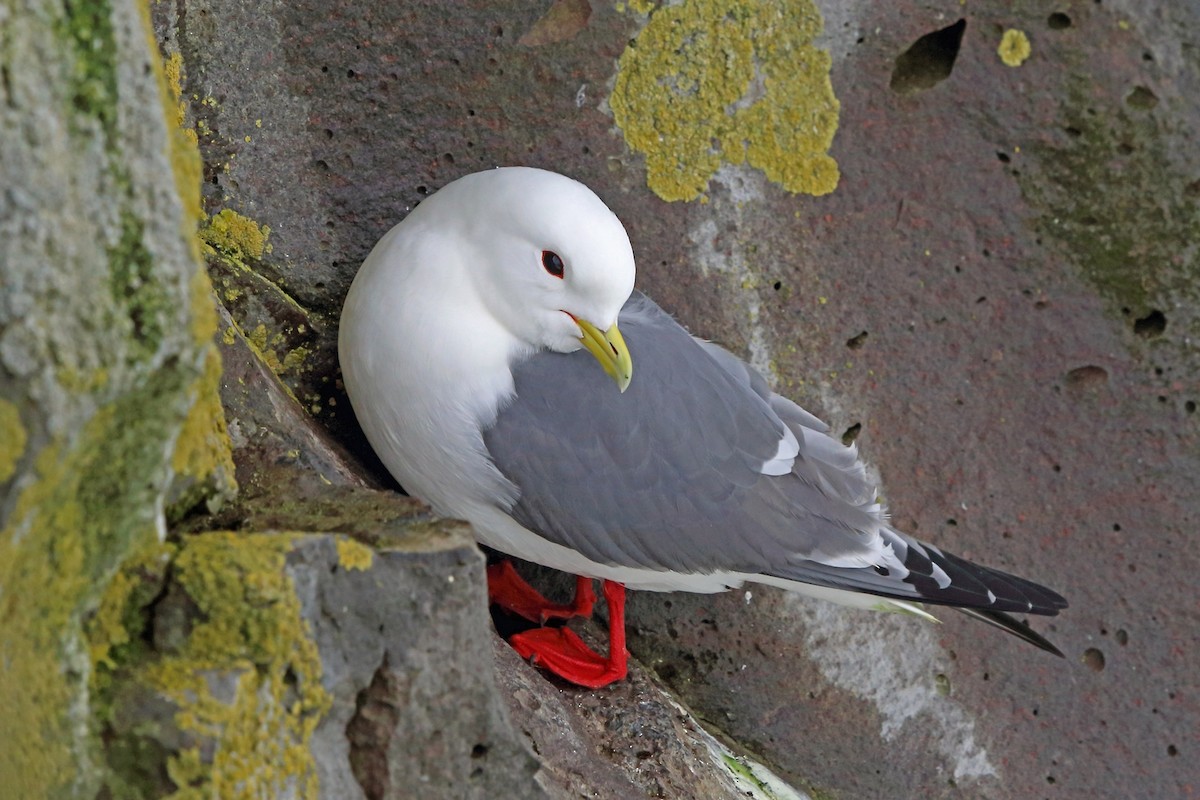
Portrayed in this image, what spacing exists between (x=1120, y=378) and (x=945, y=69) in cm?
91

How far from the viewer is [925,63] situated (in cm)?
296

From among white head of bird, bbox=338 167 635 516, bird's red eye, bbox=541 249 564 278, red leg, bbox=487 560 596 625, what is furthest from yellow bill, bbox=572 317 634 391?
red leg, bbox=487 560 596 625

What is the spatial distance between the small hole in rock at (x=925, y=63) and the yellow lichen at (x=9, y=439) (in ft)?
7.64

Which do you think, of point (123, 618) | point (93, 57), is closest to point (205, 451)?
point (123, 618)

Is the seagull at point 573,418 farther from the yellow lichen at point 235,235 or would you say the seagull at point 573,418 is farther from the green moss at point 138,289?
the green moss at point 138,289

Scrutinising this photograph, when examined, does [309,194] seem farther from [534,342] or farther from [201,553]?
[201,553]

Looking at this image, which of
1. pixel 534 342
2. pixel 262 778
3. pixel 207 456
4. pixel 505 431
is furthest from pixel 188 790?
pixel 534 342

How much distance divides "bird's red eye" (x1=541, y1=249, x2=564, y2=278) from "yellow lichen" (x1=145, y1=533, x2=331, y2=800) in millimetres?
963

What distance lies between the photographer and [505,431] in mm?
2416

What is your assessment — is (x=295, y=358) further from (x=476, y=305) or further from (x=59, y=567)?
(x=59, y=567)

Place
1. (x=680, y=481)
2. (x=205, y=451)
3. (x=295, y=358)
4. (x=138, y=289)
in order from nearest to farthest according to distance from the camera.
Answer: (x=138, y=289) < (x=205, y=451) < (x=680, y=481) < (x=295, y=358)

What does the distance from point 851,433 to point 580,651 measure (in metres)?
0.89

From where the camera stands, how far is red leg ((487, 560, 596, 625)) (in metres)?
3.02

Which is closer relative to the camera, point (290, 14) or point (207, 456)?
point (207, 456)
